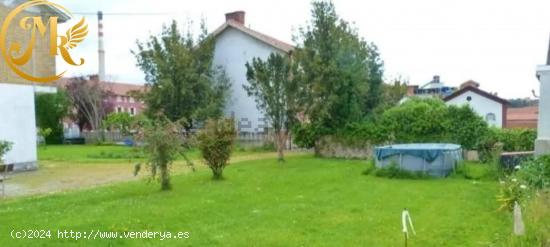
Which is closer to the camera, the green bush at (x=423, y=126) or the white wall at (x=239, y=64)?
the green bush at (x=423, y=126)

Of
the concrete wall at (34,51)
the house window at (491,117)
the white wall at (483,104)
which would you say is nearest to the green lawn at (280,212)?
the concrete wall at (34,51)

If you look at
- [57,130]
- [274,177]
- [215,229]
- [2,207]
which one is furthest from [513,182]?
[57,130]

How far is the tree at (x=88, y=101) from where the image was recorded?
4272cm

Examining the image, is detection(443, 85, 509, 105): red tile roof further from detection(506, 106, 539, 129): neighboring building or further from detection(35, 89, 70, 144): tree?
detection(35, 89, 70, 144): tree

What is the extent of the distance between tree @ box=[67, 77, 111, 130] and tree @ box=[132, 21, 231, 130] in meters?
17.1

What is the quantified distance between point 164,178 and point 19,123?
9394mm

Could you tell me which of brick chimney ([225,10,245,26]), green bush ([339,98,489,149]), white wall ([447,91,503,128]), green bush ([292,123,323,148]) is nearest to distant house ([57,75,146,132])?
brick chimney ([225,10,245,26])

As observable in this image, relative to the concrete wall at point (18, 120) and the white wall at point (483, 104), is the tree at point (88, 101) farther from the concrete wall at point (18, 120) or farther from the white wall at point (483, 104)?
the white wall at point (483, 104)

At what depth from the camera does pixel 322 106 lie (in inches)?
737

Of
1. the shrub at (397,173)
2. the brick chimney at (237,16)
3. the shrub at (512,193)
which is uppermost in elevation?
the brick chimney at (237,16)

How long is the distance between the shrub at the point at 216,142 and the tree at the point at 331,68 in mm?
5964

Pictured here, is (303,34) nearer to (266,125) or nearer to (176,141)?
(266,125)

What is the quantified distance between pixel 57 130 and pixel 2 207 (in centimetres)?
3483

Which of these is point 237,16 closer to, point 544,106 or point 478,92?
point 478,92
